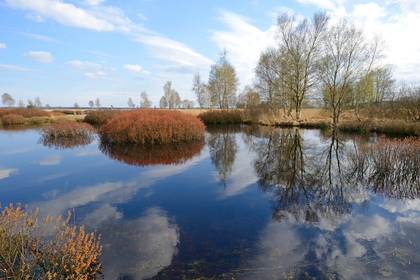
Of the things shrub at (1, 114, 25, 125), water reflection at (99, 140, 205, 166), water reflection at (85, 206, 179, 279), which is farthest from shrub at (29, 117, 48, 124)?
water reflection at (85, 206, 179, 279)

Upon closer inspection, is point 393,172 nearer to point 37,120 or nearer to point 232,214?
point 232,214

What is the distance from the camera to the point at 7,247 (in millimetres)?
3730

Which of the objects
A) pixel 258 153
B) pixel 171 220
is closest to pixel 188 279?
pixel 171 220

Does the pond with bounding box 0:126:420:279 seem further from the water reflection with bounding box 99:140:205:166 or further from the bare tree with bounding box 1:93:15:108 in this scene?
the bare tree with bounding box 1:93:15:108

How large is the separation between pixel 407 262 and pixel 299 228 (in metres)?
2.03

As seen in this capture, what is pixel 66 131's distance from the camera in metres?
21.6

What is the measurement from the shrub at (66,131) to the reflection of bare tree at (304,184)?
723 inches

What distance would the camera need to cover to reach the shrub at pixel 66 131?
841 inches

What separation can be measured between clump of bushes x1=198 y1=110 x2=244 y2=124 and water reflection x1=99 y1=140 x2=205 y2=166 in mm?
22582

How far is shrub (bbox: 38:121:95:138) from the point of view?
21359 millimetres

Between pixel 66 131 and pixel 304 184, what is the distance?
22.9 m

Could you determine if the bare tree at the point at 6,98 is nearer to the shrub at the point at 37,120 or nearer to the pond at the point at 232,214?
the shrub at the point at 37,120

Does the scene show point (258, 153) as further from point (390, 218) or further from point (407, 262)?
point (407, 262)

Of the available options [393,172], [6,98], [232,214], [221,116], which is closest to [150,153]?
[232,214]
